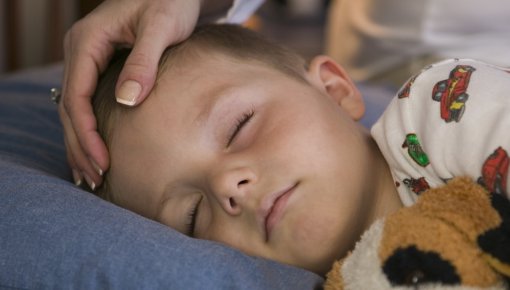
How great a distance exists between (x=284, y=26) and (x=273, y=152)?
3.52 meters

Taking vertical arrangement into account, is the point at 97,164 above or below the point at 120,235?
below

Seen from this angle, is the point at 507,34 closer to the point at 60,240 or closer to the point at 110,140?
the point at 110,140

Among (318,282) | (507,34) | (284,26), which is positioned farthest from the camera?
(284,26)

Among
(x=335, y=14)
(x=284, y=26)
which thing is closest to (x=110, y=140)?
(x=335, y=14)

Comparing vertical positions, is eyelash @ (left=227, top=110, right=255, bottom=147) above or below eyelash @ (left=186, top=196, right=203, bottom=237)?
above

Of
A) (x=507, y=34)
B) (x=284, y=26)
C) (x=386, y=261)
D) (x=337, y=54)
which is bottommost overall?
(x=284, y=26)

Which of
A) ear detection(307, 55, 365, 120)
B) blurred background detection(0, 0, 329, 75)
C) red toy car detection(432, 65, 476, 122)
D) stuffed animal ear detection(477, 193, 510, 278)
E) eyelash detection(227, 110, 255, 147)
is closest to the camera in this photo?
stuffed animal ear detection(477, 193, 510, 278)

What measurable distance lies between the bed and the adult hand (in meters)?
0.13

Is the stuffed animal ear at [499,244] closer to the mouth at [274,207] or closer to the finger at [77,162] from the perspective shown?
the mouth at [274,207]

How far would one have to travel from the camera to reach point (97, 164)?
1052mm

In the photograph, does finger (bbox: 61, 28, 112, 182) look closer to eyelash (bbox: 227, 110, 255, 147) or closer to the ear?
eyelash (bbox: 227, 110, 255, 147)

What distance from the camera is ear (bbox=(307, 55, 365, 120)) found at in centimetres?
119

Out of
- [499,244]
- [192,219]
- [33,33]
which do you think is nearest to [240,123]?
[192,219]

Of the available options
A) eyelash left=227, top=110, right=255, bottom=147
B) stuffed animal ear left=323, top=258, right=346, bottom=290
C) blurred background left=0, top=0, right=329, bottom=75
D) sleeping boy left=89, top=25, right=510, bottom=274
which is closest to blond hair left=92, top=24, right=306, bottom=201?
sleeping boy left=89, top=25, right=510, bottom=274
